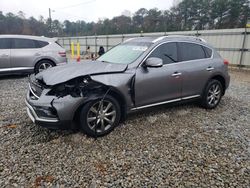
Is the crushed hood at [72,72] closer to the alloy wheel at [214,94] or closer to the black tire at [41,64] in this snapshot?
the alloy wheel at [214,94]

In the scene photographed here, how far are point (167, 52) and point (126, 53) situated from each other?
0.80 meters

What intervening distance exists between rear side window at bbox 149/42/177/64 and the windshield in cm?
21

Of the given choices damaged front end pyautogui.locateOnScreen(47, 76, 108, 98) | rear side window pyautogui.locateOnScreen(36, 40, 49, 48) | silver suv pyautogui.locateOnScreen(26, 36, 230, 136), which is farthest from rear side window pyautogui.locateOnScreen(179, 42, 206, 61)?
rear side window pyautogui.locateOnScreen(36, 40, 49, 48)

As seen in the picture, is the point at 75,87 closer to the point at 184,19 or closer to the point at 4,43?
the point at 4,43

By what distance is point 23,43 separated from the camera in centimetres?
718

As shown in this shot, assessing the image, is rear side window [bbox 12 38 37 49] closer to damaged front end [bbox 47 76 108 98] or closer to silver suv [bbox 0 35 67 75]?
silver suv [bbox 0 35 67 75]

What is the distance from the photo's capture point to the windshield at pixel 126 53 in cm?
359

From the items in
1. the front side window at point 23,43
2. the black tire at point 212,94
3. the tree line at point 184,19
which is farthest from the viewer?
the tree line at point 184,19

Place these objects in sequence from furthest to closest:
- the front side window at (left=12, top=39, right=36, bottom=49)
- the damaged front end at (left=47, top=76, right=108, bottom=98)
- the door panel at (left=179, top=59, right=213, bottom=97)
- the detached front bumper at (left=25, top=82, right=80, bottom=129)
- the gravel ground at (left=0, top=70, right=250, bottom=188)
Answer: the front side window at (left=12, top=39, right=36, bottom=49) → the door panel at (left=179, top=59, right=213, bottom=97) → the damaged front end at (left=47, top=76, right=108, bottom=98) → the detached front bumper at (left=25, top=82, right=80, bottom=129) → the gravel ground at (left=0, top=70, right=250, bottom=188)

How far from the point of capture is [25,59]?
7.03 meters

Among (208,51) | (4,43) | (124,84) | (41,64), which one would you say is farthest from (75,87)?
(4,43)

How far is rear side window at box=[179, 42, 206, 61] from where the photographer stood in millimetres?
4000

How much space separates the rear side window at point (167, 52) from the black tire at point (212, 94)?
1154 millimetres

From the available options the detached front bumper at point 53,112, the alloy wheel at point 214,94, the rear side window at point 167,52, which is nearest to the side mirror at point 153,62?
the rear side window at point 167,52
